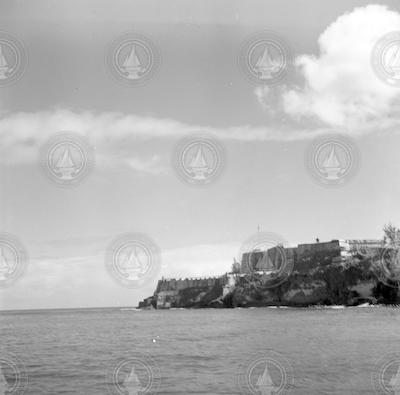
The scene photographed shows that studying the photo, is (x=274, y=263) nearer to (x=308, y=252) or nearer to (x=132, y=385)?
(x=308, y=252)

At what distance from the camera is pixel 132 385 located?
32.9ft

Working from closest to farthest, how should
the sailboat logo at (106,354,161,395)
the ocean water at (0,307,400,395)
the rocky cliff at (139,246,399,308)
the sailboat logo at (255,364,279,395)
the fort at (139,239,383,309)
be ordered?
the sailboat logo at (255,364,279,395) → the sailboat logo at (106,354,161,395) → the ocean water at (0,307,400,395) → the rocky cliff at (139,246,399,308) → the fort at (139,239,383,309)

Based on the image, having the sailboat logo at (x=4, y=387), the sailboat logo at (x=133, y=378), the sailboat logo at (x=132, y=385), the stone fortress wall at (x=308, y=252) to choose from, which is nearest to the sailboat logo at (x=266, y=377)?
the sailboat logo at (x=133, y=378)

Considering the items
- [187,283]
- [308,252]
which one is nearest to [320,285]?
[308,252]

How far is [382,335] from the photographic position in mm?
16844

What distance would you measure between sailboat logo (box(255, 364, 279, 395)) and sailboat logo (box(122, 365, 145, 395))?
2294 mm

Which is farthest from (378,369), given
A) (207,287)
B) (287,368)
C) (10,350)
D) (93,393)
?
(207,287)

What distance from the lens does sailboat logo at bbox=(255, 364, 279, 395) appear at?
9117 mm

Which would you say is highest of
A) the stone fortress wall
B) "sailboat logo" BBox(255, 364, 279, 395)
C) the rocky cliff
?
the stone fortress wall

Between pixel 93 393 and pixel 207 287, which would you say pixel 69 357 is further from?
pixel 207 287

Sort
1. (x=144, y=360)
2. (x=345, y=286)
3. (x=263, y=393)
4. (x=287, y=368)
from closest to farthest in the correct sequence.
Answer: (x=263, y=393) → (x=287, y=368) → (x=144, y=360) → (x=345, y=286)

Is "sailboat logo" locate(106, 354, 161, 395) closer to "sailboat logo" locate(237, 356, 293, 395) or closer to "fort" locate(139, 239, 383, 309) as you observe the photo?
"sailboat logo" locate(237, 356, 293, 395)

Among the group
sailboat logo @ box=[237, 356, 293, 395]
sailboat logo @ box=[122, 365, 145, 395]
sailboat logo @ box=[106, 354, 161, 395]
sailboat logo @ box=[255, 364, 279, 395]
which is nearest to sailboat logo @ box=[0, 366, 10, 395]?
sailboat logo @ box=[106, 354, 161, 395]

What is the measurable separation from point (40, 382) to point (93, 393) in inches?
77.3
